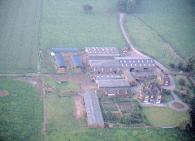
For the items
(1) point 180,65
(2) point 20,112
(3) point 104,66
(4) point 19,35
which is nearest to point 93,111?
(2) point 20,112

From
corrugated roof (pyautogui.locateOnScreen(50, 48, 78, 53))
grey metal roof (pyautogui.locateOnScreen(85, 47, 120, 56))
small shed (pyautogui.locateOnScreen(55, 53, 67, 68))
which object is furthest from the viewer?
corrugated roof (pyautogui.locateOnScreen(50, 48, 78, 53))

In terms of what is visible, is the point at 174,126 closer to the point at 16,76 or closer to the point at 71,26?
the point at 16,76

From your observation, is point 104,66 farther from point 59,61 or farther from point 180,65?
point 180,65

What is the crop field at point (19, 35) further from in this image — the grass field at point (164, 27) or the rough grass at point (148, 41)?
the grass field at point (164, 27)

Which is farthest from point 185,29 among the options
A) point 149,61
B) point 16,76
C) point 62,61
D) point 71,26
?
point 16,76

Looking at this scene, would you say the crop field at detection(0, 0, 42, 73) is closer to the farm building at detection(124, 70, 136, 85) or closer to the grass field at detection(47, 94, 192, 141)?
the grass field at detection(47, 94, 192, 141)

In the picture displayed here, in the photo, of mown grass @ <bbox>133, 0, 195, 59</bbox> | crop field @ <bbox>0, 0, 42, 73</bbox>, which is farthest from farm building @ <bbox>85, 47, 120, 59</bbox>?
crop field @ <bbox>0, 0, 42, 73</bbox>

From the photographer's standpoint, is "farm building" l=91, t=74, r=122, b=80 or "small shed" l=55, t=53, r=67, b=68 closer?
"farm building" l=91, t=74, r=122, b=80

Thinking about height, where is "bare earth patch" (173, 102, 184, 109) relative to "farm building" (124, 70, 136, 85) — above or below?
below
